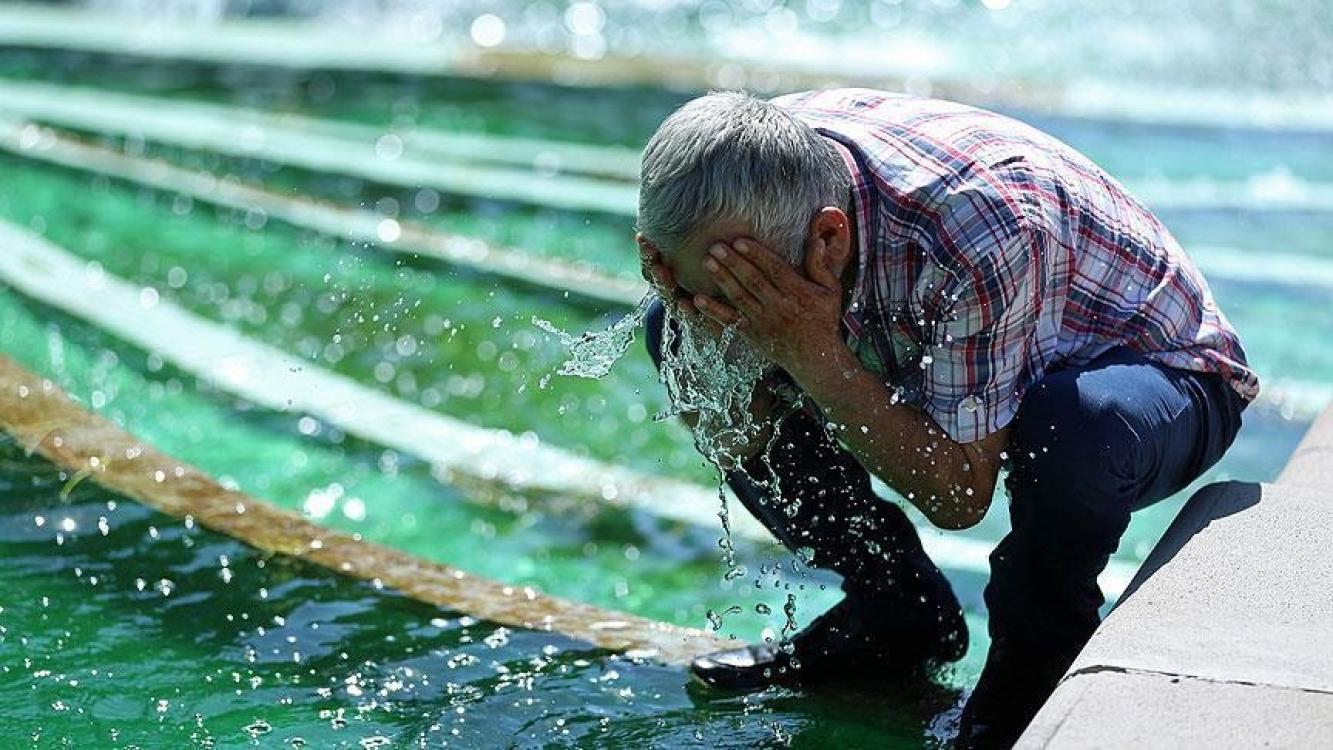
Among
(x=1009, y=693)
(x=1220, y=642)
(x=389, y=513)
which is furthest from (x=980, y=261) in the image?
(x=389, y=513)

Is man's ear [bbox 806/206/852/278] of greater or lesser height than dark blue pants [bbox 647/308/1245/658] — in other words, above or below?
above

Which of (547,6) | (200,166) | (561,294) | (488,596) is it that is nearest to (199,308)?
(561,294)

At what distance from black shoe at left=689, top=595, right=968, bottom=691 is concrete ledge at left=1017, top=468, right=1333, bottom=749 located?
1.70 ft

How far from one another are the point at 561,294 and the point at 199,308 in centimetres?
121

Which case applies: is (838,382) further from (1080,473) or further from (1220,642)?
(1220,642)

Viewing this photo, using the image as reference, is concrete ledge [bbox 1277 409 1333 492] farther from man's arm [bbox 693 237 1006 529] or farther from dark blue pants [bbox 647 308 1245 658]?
man's arm [bbox 693 237 1006 529]

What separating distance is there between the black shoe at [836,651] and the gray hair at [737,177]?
93cm

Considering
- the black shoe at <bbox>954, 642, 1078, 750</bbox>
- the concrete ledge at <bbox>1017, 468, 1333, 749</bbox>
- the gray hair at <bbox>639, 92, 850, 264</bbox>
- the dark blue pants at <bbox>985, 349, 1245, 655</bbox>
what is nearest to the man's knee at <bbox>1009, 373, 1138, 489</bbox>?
the dark blue pants at <bbox>985, 349, 1245, 655</bbox>

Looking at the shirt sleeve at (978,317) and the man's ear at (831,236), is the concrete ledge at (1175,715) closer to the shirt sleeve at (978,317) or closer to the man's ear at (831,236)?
the shirt sleeve at (978,317)

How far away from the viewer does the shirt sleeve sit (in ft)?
9.12

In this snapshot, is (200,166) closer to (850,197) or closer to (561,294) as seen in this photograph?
(561,294)

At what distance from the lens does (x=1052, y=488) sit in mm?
2910

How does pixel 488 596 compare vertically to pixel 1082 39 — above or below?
below

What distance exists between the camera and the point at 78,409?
4.71 meters
